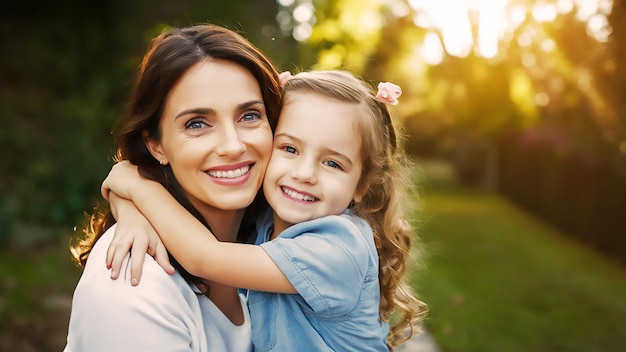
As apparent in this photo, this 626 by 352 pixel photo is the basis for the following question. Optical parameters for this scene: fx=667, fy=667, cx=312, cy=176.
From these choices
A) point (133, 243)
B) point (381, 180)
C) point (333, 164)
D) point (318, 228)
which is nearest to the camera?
point (133, 243)

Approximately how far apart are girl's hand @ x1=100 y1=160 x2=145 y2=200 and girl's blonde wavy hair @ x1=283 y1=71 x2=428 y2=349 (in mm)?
695

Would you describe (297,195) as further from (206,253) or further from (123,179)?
(123,179)

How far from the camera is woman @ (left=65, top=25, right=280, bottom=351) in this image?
2164 mm

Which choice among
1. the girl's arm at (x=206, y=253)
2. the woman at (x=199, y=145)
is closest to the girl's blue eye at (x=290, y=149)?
the woman at (x=199, y=145)

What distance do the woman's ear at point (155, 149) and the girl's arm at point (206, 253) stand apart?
0.47 ft

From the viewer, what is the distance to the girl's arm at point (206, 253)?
2.36 metres

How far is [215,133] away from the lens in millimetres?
2426

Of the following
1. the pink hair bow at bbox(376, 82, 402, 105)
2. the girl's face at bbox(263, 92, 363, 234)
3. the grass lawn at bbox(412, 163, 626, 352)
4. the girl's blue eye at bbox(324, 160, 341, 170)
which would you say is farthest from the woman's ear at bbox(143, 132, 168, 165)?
the grass lawn at bbox(412, 163, 626, 352)

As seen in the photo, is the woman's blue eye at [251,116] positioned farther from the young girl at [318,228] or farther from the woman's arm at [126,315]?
the woman's arm at [126,315]

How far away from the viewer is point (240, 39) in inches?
101

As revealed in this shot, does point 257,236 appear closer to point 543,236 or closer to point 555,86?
point 543,236

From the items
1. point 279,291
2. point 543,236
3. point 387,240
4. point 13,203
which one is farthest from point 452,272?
point 279,291

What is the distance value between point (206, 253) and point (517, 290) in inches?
290

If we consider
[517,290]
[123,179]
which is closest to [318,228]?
[123,179]
